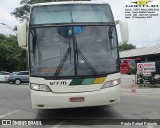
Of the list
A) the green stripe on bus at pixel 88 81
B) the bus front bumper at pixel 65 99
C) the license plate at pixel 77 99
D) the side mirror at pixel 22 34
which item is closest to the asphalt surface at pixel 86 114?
the bus front bumper at pixel 65 99

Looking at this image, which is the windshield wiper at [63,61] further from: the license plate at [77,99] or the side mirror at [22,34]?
the side mirror at [22,34]

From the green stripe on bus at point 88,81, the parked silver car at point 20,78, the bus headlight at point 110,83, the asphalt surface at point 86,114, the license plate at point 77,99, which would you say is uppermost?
the green stripe on bus at point 88,81

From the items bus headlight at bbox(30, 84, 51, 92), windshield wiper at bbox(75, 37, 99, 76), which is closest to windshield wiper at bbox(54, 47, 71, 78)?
windshield wiper at bbox(75, 37, 99, 76)

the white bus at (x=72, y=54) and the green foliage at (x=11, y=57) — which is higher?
the white bus at (x=72, y=54)

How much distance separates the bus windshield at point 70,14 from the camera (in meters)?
12.1

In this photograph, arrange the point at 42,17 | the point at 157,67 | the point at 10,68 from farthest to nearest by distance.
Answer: the point at 10,68, the point at 157,67, the point at 42,17

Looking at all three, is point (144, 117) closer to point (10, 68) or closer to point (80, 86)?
point (80, 86)

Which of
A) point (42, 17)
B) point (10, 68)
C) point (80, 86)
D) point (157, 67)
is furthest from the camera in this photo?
point (10, 68)

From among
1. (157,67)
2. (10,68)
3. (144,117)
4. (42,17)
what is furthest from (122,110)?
(10,68)

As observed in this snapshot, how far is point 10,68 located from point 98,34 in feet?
214

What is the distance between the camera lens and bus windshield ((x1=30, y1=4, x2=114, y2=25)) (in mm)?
12133

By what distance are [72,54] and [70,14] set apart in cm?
139

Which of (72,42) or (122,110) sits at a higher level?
(72,42)

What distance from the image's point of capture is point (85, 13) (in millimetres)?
12352
